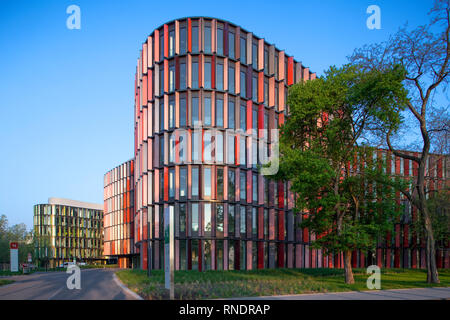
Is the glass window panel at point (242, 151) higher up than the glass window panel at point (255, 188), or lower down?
higher up

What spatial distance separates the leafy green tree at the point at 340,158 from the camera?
24656mm

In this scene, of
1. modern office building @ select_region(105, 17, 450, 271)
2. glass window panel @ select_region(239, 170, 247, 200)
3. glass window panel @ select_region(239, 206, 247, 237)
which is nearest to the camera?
modern office building @ select_region(105, 17, 450, 271)

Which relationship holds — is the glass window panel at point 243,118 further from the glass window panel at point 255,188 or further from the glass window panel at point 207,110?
the glass window panel at point 255,188

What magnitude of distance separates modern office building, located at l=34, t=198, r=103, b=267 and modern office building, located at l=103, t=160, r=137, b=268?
39484 millimetres

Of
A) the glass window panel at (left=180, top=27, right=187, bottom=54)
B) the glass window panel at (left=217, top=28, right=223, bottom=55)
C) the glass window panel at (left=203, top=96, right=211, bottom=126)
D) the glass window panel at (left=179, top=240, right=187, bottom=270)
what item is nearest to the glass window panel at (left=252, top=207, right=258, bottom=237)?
the glass window panel at (left=179, top=240, right=187, bottom=270)

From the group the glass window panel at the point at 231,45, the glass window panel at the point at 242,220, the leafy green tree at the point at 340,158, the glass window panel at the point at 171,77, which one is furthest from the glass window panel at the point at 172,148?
the leafy green tree at the point at 340,158

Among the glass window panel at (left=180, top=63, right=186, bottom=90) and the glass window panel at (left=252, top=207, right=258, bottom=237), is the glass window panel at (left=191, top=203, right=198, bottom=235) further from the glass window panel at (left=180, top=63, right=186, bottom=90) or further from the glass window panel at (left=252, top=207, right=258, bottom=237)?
the glass window panel at (left=180, top=63, right=186, bottom=90)

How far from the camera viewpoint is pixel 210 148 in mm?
40562

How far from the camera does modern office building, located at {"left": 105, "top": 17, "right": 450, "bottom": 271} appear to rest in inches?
1583

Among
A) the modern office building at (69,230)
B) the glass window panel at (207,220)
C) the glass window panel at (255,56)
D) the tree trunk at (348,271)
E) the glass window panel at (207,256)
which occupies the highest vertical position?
the glass window panel at (255,56)

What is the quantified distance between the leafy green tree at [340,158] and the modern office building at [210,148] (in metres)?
13.4
